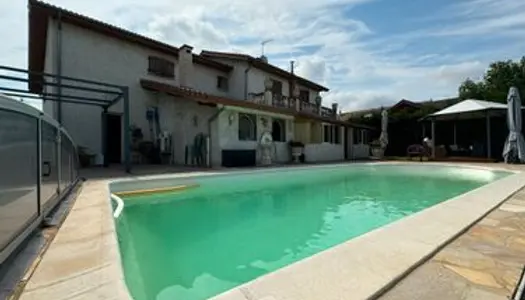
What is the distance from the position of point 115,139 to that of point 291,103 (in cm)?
1139

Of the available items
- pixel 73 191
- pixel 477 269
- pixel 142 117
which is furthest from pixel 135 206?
pixel 142 117

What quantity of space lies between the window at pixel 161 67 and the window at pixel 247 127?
185 inches

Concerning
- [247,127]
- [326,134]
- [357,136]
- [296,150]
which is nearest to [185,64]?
[247,127]

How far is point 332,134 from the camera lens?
26.5 metres

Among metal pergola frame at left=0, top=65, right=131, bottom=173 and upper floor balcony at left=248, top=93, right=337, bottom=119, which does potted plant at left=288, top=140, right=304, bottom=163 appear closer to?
upper floor balcony at left=248, top=93, right=337, bottom=119

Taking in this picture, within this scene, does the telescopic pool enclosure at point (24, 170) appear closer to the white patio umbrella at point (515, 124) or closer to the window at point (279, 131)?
the window at point (279, 131)

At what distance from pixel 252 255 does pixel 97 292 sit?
262 centimetres

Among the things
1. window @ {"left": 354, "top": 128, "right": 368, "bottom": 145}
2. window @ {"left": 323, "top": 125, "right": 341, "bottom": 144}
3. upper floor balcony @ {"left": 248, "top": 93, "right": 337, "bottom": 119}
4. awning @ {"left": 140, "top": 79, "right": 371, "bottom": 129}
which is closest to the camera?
awning @ {"left": 140, "top": 79, "right": 371, "bottom": 129}

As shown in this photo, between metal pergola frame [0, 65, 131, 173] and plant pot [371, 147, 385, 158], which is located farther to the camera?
plant pot [371, 147, 385, 158]

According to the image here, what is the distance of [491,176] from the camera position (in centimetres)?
1309

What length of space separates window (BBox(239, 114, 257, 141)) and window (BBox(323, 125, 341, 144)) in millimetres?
7969

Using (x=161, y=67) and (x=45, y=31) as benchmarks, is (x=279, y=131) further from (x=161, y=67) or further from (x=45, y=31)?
(x=45, y=31)

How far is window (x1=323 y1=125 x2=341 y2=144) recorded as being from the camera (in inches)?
1013

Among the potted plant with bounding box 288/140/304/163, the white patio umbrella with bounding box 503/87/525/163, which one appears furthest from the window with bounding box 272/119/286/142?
the white patio umbrella with bounding box 503/87/525/163
